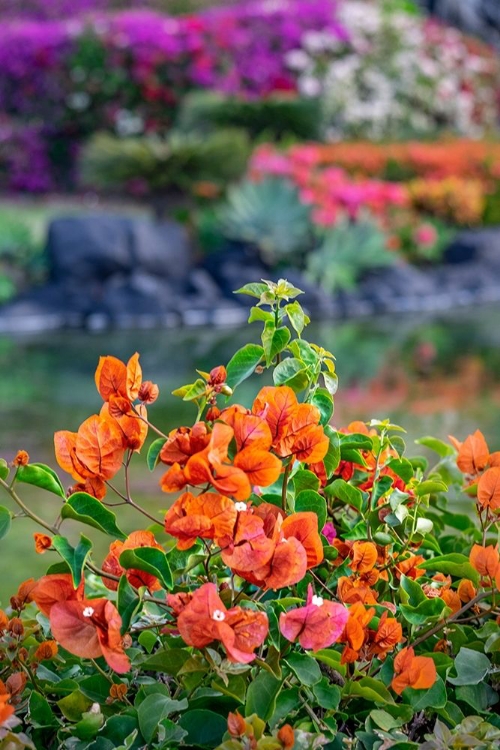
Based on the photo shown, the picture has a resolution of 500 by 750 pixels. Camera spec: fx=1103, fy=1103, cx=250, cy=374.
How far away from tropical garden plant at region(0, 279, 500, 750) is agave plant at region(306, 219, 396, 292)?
321 inches

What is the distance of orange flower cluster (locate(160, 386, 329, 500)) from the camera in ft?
4.07

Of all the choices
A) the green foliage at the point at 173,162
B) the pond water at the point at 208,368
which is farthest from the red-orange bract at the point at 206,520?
the green foliage at the point at 173,162

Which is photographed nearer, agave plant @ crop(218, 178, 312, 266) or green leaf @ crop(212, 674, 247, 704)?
green leaf @ crop(212, 674, 247, 704)

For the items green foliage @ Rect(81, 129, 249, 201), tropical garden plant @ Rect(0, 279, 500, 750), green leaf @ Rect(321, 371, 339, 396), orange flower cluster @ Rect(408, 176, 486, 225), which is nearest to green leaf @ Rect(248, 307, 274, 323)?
tropical garden plant @ Rect(0, 279, 500, 750)

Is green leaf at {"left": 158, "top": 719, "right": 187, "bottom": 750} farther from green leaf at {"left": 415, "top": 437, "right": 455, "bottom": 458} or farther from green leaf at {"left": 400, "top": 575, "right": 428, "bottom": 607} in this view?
green leaf at {"left": 415, "top": 437, "right": 455, "bottom": 458}

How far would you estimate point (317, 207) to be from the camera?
1014cm

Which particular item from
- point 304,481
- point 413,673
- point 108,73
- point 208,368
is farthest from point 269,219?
point 413,673

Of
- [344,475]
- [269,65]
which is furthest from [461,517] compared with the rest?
[269,65]

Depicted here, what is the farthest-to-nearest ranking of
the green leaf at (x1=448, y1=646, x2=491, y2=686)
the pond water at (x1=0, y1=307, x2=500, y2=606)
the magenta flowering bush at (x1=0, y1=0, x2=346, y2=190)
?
the magenta flowering bush at (x1=0, y1=0, x2=346, y2=190) < the pond water at (x1=0, y1=307, x2=500, y2=606) < the green leaf at (x1=448, y1=646, x2=491, y2=686)

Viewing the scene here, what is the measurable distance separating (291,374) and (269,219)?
853 cm

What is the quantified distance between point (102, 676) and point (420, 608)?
428 millimetres

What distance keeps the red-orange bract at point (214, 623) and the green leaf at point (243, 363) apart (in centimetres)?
35

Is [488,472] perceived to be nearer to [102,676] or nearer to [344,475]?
[344,475]

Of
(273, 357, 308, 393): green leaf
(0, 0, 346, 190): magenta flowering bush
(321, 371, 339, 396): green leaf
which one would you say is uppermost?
(273, 357, 308, 393): green leaf
